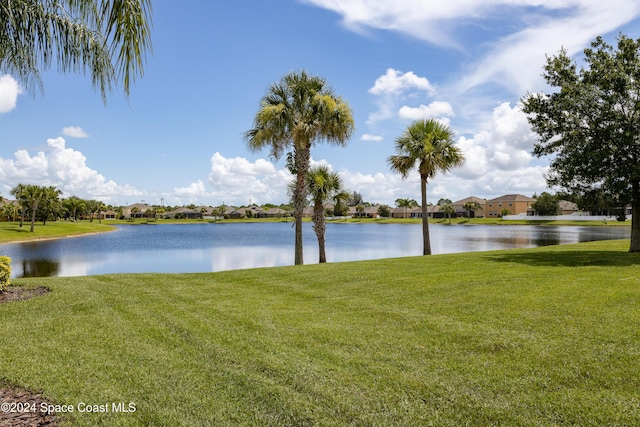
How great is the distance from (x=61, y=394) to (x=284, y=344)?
3.15 m

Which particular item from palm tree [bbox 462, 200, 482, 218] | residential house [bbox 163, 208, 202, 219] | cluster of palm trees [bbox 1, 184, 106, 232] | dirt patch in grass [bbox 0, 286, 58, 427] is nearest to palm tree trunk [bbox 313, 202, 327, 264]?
dirt patch in grass [bbox 0, 286, 58, 427]

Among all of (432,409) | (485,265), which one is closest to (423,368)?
(432,409)

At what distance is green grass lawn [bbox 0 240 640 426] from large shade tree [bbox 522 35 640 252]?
20.8ft

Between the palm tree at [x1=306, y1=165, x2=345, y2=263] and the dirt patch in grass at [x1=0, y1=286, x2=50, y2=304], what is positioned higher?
the palm tree at [x1=306, y1=165, x2=345, y2=263]

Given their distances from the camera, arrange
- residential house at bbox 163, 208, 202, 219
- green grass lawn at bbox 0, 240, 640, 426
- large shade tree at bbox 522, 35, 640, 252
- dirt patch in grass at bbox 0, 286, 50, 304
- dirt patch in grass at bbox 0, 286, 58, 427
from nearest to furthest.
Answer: dirt patch in grass at bbox 0, 286, 58, 427 < green grass lawn at bbox 0, 240, 640, 426 < dirt patch in grass at bbox 0, 286, 50, 304 < large shade tree at bbox 522, 35, 640, 252 < residential house at bbox 163, 208, 202, 219

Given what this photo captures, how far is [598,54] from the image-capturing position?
1684cm

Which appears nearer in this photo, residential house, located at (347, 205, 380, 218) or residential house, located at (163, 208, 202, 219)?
residential house, located at (163, 208, 202, 219)

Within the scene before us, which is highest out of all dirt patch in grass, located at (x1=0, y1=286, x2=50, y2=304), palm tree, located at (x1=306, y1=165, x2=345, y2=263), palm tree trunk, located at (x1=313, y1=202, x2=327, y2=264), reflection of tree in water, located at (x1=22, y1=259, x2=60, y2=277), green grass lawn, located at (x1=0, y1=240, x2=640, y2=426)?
palm tree, located at (x1=306, y1=165, x2=345, y2=263)

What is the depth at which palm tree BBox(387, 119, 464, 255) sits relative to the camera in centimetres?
2328

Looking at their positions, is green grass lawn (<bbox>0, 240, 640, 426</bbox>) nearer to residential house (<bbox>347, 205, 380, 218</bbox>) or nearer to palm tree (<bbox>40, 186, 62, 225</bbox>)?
palm tree (<bbox>40, 186, 62, 225</bbox>)

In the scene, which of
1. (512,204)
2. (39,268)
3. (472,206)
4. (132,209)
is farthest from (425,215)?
(132,209)

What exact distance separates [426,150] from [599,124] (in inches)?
347

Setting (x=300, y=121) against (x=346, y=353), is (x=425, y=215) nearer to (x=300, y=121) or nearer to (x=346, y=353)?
(x=300, y=121)

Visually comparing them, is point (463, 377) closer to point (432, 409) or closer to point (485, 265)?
point (432, 409)
